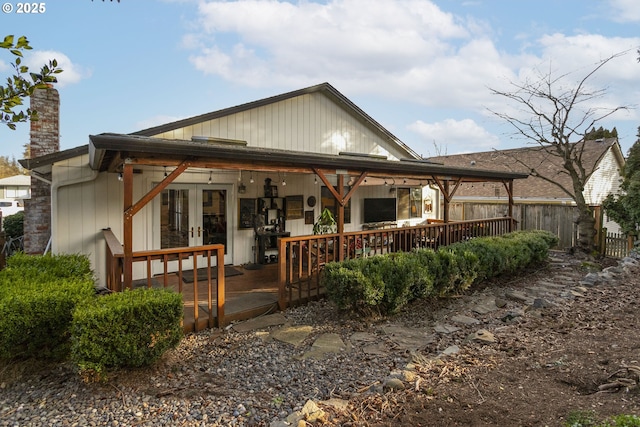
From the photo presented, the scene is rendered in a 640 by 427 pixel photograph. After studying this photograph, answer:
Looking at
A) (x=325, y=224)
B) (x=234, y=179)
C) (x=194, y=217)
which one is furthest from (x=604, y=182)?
(x=194, y=217)

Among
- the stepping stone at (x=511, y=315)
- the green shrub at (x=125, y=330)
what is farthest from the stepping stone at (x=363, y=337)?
the green shrub at (x=125, y=330)

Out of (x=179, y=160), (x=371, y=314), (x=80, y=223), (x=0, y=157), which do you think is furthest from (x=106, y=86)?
(x=0, y=157)

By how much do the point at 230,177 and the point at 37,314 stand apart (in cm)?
524

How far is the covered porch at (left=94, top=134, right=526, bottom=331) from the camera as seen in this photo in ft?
14.2

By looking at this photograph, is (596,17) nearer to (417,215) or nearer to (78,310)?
(417,215)

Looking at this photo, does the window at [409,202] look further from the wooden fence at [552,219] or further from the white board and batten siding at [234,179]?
the wooden fence at [552,219]

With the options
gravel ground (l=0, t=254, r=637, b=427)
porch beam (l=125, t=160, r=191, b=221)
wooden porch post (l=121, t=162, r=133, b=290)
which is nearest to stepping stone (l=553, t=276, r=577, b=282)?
gravel ground (l=0, t=254, r=637, b=427)

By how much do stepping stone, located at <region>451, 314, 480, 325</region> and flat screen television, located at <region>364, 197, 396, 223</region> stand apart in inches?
224

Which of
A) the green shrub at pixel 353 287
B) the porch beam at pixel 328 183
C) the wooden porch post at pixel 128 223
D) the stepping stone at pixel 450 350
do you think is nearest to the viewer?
the stepping stone at pixel 450 350

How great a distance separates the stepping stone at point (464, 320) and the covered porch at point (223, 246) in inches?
75.1

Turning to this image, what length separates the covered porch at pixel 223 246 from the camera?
4.34m

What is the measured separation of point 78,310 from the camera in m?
3.21

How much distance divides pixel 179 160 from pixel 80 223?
302cm

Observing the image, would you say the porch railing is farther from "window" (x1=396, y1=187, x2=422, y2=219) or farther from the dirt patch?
the dirt patch
